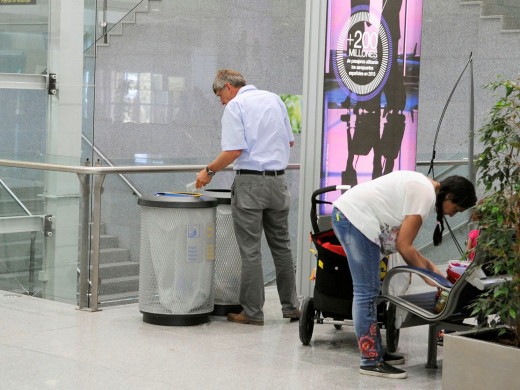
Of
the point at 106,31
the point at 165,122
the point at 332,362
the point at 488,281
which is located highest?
the point at 106,31

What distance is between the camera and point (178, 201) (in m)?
5.93

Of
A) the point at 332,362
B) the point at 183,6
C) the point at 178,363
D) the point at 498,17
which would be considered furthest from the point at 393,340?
the point at 183,6

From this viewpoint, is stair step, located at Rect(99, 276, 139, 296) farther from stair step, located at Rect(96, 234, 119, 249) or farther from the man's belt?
the man's belt

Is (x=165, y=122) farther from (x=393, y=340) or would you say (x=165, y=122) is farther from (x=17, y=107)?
(x=393, y=340)

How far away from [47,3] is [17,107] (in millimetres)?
1003

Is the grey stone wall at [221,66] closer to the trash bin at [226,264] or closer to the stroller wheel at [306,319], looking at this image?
the trash bin at [226,264]

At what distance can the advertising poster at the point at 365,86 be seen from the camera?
673cm

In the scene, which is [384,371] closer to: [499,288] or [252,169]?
[499,288]

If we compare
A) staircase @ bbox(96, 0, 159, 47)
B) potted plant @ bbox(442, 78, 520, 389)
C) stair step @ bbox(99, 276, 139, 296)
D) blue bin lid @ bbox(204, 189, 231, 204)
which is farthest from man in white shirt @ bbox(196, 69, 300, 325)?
staircase @ bbox(96, 0, 159, 47)

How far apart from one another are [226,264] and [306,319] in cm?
109

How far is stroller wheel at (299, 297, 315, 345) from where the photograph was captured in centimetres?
551

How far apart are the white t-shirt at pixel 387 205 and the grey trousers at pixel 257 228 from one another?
1.18 m

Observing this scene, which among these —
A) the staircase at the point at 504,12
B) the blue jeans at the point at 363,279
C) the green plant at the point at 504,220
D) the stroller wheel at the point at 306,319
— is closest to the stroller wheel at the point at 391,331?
the blue jeans at the point at 363,279

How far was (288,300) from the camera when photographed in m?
6.34
